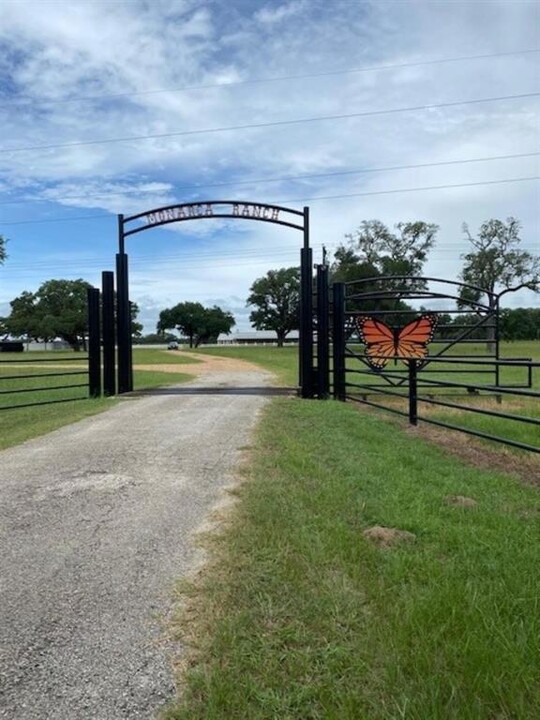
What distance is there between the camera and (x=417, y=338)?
11461 mm

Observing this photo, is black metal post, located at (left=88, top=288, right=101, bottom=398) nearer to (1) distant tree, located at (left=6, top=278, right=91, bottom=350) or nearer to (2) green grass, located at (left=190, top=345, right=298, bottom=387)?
(2) green grass, located at (left=190, top=345, right=298, bottom=387)

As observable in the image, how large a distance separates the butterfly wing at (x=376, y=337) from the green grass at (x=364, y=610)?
6.97m

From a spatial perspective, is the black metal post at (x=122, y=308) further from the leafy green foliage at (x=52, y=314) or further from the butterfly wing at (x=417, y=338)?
the leafy green foliage at (x=52, y=314)

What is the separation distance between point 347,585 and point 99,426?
546 cm

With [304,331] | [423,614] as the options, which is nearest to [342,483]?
[423,614]

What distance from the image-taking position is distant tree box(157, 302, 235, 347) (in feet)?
353

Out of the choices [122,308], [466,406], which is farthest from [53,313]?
[466,406]

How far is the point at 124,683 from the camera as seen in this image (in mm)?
2104

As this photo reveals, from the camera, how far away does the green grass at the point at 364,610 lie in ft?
6.45

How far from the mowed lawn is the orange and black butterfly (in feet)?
22.6

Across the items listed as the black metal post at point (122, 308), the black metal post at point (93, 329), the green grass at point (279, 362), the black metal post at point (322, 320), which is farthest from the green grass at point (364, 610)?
the green grass at point (279, 362)

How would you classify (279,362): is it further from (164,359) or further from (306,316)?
(306,316)

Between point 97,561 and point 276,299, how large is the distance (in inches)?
3212

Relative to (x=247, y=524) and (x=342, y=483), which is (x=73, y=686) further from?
(x=342, y=483)
